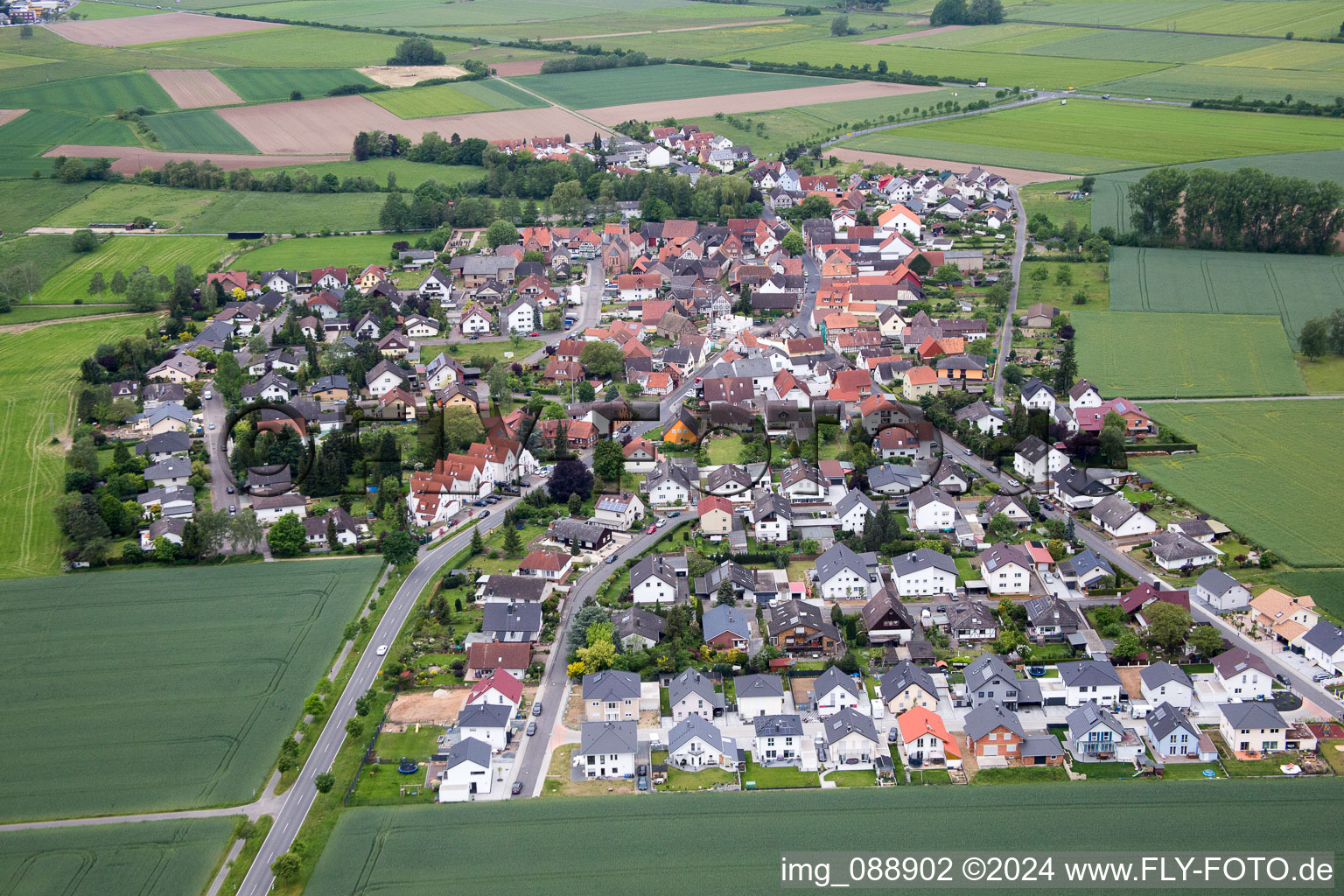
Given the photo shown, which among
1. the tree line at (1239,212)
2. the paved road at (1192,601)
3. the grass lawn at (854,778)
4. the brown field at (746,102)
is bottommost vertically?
the grass lawn at (854,778)

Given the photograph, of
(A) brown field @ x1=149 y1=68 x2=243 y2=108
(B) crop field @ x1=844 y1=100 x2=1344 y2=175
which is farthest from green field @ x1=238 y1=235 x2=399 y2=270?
(A) brown field @ x1=149 y1=68 x2=243 y2=108

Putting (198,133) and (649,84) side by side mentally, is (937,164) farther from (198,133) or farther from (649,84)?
(198,133)

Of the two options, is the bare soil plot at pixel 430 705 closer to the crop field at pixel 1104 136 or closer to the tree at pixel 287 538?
the tree at pixel 287 538

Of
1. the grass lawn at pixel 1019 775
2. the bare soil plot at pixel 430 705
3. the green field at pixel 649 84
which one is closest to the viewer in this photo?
the grass lawn at pixel 1019 775

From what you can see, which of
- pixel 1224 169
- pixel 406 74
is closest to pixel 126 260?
pixel 406 74

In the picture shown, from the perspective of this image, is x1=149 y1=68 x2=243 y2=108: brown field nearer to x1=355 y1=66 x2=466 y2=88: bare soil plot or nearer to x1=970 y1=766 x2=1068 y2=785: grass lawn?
x1=355 y1=66 x2=466 y2=88: bare soil plot

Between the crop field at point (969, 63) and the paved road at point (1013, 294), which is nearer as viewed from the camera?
the paved road at point (1013, 294)

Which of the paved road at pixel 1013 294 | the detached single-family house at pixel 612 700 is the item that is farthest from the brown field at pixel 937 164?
the detached single-family house at pixel 612 700
